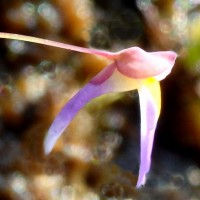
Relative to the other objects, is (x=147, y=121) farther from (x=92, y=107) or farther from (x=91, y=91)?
(x=92, y=107)

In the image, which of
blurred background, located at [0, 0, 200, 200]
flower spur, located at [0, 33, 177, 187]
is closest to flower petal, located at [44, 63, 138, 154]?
flower spur, located at [0, 33, 177, 187]

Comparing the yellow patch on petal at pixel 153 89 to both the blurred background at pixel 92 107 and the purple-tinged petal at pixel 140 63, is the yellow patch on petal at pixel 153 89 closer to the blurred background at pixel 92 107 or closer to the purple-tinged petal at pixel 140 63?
the purple-tinged petal at pixel 140 63

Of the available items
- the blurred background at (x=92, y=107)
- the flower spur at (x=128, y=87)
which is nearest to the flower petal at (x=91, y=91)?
the flower spur at (x=128, y=87)

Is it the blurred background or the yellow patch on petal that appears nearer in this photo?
the yellow patch on petal

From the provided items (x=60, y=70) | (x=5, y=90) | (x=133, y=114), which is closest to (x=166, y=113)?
(x=133, y=114)

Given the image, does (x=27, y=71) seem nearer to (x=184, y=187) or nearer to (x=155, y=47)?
(x=155, y=47)

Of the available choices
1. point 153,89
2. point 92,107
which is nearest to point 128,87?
point 153,89

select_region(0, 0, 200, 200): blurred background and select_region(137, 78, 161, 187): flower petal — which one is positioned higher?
select_region(137, 78, 161, 187): flower petal

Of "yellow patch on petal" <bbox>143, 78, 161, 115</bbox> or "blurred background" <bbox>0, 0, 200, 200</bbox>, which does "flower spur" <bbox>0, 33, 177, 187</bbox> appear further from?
"blurred background" <bbox>0, 0, 200, 200</bbox>
